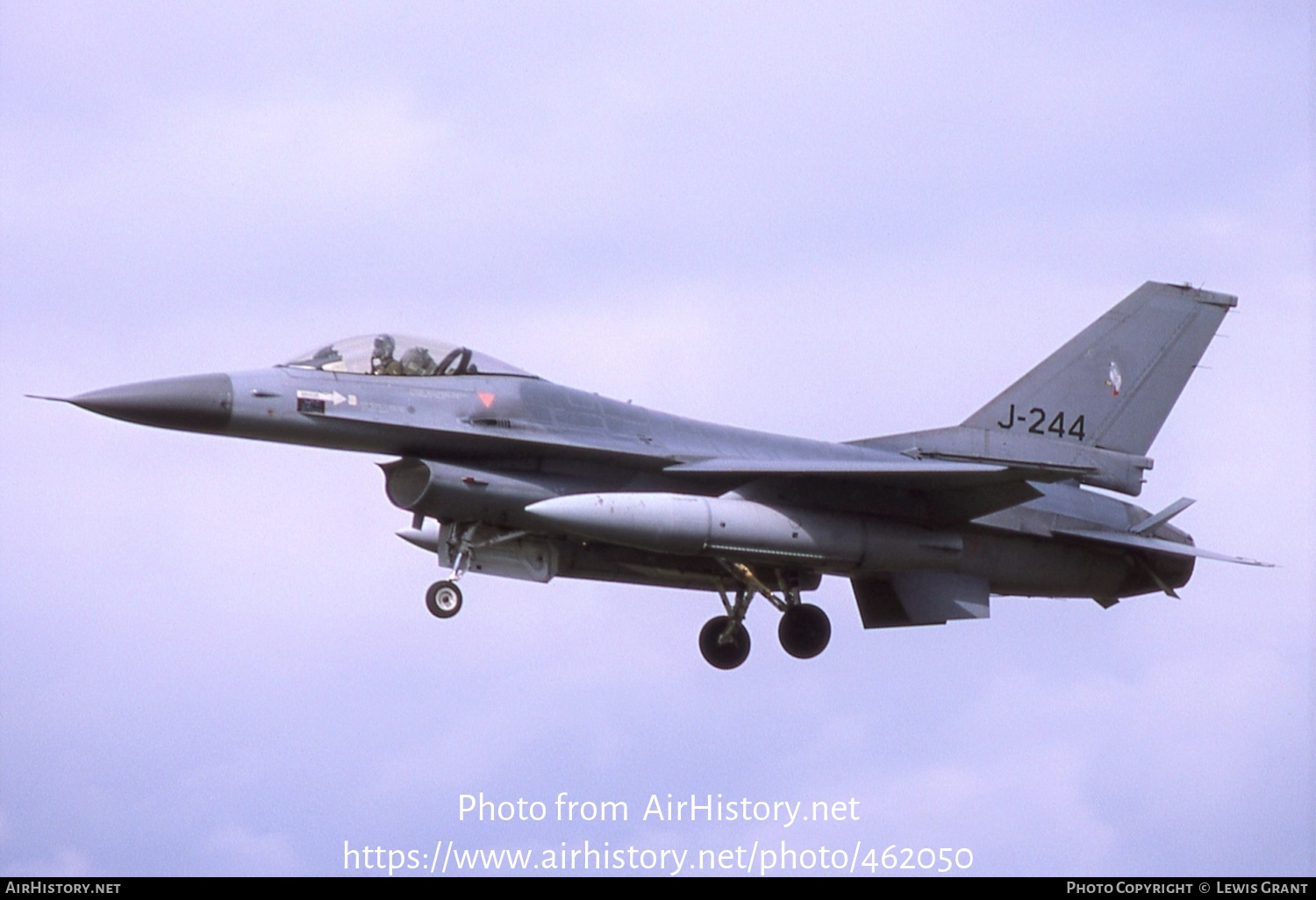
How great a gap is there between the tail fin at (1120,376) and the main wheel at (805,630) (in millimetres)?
2931

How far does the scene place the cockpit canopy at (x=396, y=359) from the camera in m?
20.0

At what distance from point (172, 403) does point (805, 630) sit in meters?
7.36

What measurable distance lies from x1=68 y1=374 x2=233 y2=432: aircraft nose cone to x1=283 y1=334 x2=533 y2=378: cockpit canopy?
0.99 meters

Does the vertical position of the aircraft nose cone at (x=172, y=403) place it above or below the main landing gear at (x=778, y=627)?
above

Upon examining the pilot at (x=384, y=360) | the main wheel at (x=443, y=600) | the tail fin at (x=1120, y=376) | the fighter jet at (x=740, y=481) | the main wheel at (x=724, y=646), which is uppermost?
the tail fin at (x=1120, y=376)

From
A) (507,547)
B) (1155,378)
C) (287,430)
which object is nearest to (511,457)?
(507,547)

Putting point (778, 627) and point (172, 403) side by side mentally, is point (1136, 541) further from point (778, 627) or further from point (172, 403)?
point (172, 403)

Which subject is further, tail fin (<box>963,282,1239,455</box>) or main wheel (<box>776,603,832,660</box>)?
tail fin (<box>963,282,1239,455</box>)

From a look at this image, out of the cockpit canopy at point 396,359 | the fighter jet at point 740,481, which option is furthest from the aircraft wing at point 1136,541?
the cockpit canopy at point 396,359

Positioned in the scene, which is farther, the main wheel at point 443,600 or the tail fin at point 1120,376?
the tail fin at point 1120,376

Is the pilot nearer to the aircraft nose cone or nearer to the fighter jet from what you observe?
the fighter jet

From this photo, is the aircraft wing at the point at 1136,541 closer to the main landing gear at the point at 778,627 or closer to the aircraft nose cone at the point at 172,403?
the main landing gear at the point at 778,627

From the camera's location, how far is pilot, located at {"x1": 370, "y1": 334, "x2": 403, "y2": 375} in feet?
66.0

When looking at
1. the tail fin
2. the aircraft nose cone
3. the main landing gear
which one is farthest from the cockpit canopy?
the tail fin
